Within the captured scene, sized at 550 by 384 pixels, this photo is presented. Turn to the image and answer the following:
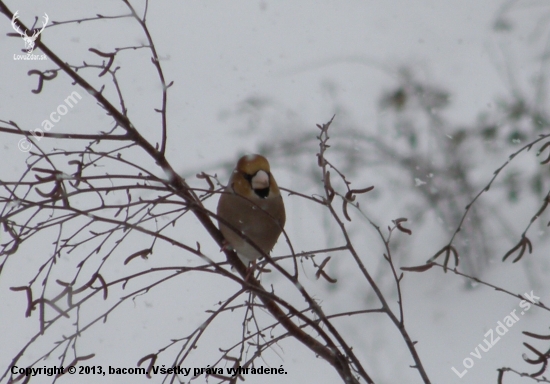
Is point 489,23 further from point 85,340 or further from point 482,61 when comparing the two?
point 85,340

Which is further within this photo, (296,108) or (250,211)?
(296,108)

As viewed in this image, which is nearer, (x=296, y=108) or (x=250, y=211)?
(x=250, y=211)

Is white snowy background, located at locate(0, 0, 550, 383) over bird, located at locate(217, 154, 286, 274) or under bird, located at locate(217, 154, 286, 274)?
over

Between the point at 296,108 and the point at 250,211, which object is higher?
the point at 296,108

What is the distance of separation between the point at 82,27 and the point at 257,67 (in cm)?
136

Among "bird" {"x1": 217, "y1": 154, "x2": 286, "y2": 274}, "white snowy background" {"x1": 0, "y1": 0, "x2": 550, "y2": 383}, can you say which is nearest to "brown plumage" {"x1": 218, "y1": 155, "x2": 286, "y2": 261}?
"bird" {"x1": 217, "y1": 154, "x2": 286, "y2": 274}

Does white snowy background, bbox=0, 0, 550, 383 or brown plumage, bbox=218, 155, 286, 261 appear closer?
brown plumage, bbox=218, 155, 286, 261

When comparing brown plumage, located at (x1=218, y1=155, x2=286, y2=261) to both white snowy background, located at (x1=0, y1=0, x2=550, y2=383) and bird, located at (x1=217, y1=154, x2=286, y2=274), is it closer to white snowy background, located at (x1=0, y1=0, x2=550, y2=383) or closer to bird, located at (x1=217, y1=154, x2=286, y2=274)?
bird, located at (x1=217, y1=154, x2=286, y2=274)

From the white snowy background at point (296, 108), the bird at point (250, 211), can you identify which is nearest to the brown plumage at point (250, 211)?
the bird at point (250, 211)

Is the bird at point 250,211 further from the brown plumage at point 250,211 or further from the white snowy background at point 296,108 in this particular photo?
the white snowy background at point 296,108

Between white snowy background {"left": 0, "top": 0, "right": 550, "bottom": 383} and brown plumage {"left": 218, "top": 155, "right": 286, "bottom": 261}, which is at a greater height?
white snowy background {"left": 0, "top": 0, "right": 550, "bottom": 383}

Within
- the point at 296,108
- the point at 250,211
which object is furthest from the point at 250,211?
the point at 296,108

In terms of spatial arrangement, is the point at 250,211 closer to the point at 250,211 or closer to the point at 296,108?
the point at 250,211

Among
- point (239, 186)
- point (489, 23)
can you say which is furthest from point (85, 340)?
point (489, 23)
